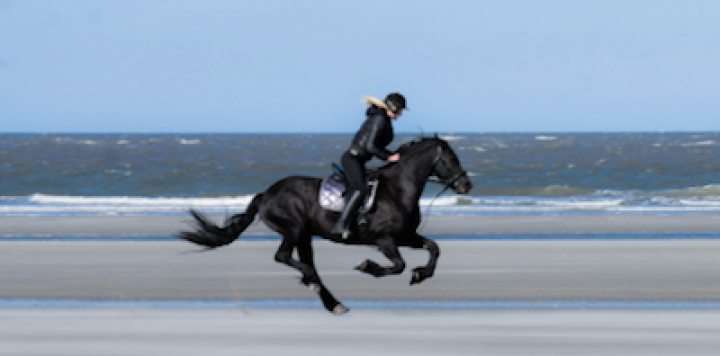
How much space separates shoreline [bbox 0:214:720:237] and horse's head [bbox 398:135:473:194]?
709 cm

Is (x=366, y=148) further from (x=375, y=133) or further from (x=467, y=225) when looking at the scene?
(x=467, y=225)

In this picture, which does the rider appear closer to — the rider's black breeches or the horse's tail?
the rider's black breeches

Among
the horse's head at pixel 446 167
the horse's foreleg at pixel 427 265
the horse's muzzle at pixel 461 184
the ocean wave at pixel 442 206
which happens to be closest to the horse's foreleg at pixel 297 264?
the horse's foreleg at pixel 427 265

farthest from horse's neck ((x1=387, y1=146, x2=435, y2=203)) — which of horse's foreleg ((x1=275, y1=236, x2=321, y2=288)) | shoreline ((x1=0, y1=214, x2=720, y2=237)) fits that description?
shoreline ((x1=0, y1=214, x2=720, y2=237))

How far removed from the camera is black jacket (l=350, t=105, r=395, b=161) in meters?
8.16

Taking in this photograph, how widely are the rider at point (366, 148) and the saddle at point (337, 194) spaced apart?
0.07 m

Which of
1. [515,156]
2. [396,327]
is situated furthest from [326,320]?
[515,156]

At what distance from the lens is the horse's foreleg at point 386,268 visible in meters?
8.12

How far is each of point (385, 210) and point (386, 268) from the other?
0.54 meters

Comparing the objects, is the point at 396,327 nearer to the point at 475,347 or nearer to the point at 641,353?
the point at 475,347

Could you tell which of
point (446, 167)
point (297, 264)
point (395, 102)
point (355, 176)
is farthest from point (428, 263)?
Answer: point (395, 102)

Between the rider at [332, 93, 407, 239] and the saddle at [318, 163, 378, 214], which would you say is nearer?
the rider at [332, 93, 407, 239]

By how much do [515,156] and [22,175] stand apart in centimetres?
3167

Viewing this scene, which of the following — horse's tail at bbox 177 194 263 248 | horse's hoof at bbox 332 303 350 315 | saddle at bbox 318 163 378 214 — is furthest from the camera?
horse's tail at bbox 177 194 263 248
